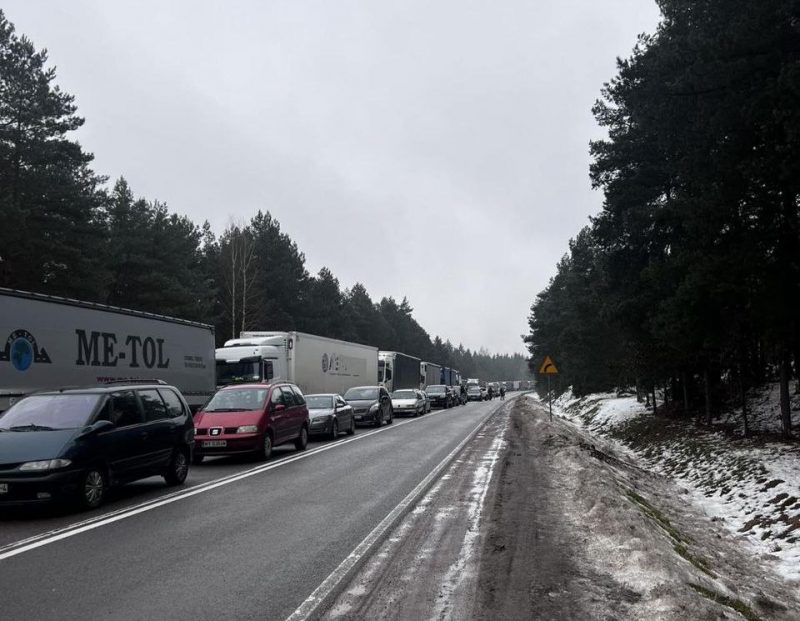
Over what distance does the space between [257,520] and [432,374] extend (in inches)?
2115

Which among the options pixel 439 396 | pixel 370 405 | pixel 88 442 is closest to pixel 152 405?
pixel 88 442

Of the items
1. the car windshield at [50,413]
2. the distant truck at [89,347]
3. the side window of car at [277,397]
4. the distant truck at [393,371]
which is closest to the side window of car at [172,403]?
the car windshield at [50,413]

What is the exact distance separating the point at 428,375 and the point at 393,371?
15074 millimetres

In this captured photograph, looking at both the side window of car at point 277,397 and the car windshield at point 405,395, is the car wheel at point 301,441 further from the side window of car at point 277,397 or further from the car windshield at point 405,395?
the car windshield at point 405,395

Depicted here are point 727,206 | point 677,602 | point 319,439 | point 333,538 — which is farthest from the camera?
point 319,439

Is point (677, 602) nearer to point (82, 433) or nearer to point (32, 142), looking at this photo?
point (82, 433)

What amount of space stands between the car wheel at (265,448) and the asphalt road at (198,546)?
190cm

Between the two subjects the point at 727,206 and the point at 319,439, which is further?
the point at 319,439

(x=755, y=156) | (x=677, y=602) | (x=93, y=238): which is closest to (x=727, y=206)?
(x=755, y=156)

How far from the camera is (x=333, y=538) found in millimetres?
7391

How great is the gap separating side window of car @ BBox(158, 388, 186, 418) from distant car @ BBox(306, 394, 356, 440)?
8.63m

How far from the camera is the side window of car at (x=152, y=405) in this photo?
1084 centimetres

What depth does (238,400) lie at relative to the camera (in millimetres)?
15883

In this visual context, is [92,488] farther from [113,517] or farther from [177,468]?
[177,468]
